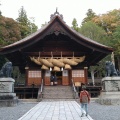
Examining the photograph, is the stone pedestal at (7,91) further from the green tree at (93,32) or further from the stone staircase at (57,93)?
the green tree at (93,32)

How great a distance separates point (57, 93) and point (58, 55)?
16.0 ft

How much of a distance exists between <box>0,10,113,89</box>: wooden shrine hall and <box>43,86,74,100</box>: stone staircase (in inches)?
91.6

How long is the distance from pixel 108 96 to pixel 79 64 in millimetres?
8085

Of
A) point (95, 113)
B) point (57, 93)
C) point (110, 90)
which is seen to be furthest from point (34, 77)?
point (95, 113)

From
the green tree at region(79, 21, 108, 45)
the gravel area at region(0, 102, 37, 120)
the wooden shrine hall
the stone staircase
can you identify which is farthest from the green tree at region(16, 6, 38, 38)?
the gravel area at region(0, 102, 37, 120)

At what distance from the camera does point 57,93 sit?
17203 mm

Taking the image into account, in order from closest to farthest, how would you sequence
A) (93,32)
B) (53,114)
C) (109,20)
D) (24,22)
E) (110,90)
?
(53,114), (110,90), (93,32), (109,20), (24,22)

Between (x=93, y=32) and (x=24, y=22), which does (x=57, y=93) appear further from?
(x=24, y=22)

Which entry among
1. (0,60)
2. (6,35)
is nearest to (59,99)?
(6,35)

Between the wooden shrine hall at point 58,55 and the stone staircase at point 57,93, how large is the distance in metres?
2.33

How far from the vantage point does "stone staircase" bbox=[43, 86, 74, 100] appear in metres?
16.3

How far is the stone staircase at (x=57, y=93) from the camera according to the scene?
1634cm

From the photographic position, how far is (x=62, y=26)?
19.4m

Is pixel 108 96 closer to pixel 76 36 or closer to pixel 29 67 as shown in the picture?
pixel 76 36
